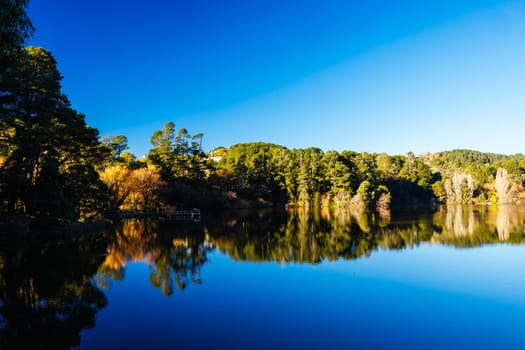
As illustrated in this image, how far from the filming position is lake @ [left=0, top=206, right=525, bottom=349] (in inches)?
236

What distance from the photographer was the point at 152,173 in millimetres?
33062

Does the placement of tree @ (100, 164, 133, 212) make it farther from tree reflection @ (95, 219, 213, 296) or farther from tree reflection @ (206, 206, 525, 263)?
tree reflection @ (206, 206, 525, 263)

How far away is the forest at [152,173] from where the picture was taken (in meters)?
14.8

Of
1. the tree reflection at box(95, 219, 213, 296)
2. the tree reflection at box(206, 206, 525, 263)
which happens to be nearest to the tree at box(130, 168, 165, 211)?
the tree reflection at box(95, 219, 213, 296)

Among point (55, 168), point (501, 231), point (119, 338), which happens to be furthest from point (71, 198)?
point (501, 231)

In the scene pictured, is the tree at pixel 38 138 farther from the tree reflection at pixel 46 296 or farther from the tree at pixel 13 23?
the tree at pixel 13 23

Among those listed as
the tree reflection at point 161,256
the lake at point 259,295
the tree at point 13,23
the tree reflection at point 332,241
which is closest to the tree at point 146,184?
the tree reflection at point 161,256

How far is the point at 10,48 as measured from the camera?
8.44 metres

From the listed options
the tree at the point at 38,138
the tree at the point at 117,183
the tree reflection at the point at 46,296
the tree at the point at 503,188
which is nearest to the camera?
the tree reflection at the point at 46,296

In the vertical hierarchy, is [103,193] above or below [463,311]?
above

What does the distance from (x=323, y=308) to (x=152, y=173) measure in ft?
92.9

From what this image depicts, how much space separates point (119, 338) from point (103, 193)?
18.1 metres

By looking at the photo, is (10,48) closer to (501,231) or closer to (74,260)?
(74,260)

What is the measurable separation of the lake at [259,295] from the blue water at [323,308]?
3cm
